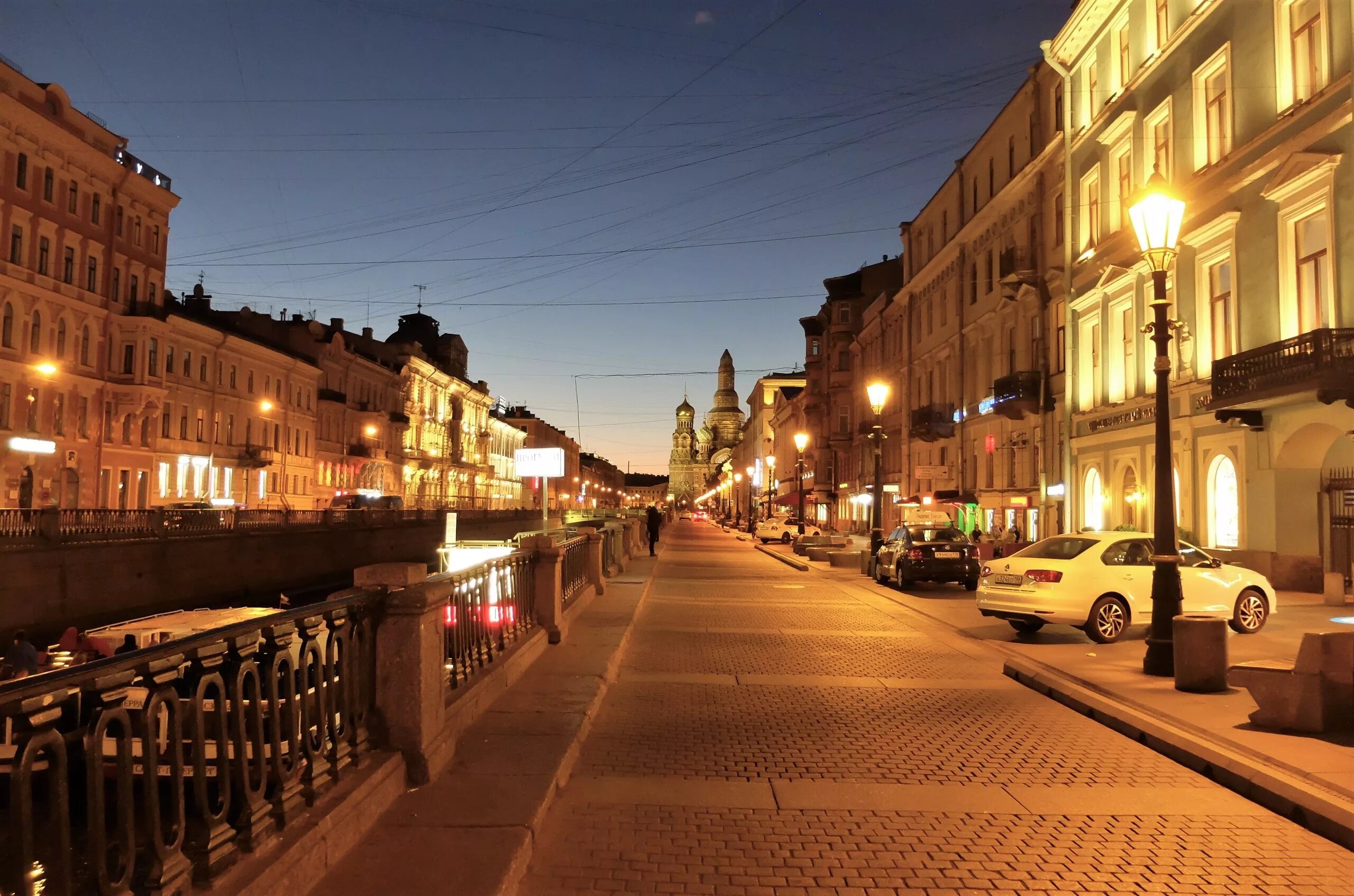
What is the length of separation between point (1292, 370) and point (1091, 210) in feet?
42.9

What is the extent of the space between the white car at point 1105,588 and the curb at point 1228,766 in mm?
3735

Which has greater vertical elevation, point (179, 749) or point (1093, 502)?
point (1093, 502)

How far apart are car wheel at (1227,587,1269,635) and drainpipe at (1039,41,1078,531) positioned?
15.5 meters

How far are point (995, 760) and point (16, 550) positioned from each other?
83.8 ft

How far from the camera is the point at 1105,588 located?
13.8m

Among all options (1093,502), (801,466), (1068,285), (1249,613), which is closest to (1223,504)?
(1093,502)

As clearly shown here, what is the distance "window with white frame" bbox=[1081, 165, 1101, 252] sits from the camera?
28.5 m

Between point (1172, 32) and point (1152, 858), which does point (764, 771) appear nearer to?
point (1152, 858)

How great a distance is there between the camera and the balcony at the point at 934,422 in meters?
42.3

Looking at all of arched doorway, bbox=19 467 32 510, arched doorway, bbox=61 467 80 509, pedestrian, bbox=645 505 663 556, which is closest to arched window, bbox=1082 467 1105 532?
pedestrian, bbox=645 505 663 556

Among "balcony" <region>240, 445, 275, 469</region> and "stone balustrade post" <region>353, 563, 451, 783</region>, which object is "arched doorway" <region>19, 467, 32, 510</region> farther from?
"stone balustrade post" <region>353, 563, 451, 783</region>

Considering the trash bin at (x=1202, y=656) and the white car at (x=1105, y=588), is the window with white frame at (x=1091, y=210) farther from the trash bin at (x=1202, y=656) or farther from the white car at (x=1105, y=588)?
the trash bin at (x=1202, y=656)

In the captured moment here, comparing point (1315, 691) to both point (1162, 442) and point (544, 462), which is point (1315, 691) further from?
point (544, 462)

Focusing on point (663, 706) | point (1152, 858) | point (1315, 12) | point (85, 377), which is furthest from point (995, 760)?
point (85, 377)
